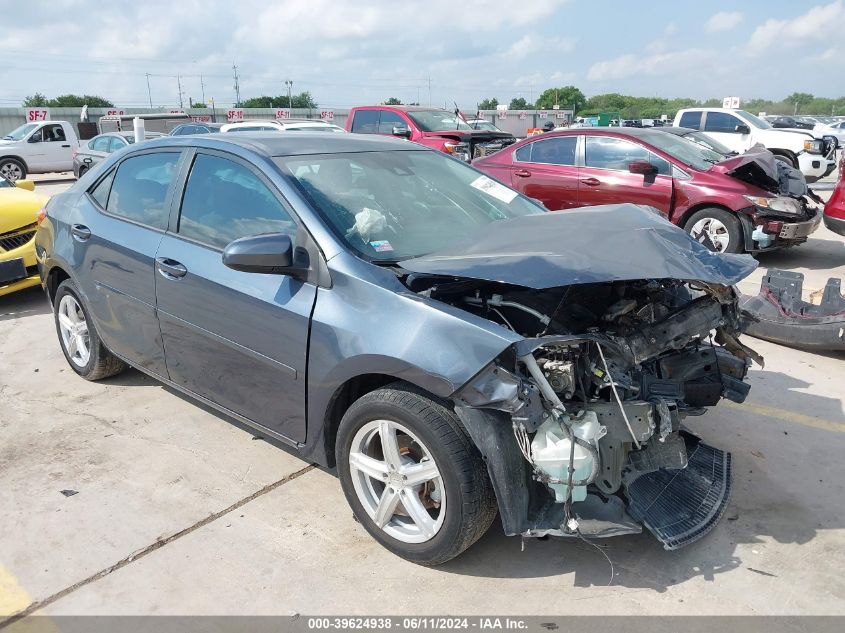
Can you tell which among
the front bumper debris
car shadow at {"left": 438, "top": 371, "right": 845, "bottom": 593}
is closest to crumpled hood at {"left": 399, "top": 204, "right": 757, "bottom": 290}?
car shadow at {"left": 438, "top": 371, "right": 845, "bottom": 593}

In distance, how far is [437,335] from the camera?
254 centimetres

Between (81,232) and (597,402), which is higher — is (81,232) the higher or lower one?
the higher one

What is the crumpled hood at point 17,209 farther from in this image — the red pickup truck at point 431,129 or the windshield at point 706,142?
the windshield at point 706,142

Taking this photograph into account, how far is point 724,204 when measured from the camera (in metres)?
7.88

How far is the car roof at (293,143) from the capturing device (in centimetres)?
346

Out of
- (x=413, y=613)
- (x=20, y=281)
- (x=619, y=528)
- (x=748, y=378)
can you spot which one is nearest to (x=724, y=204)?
(x=748, y=378)

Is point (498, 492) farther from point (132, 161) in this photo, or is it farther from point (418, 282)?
point (132, 161)

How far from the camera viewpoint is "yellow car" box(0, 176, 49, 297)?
20.9 feet

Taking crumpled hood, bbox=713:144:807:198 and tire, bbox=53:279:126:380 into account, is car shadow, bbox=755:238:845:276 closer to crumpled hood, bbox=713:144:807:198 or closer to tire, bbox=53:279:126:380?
crumpled hood, bbox=713:144:807:198

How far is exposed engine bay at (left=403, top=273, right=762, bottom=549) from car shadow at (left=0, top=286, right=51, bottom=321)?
544 cm

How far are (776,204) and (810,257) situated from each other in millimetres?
1638

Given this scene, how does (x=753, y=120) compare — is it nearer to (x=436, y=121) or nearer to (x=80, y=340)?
(x=436, y=121)

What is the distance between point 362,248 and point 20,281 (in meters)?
5.10

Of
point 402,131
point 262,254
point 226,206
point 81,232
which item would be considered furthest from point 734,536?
point 402,131
